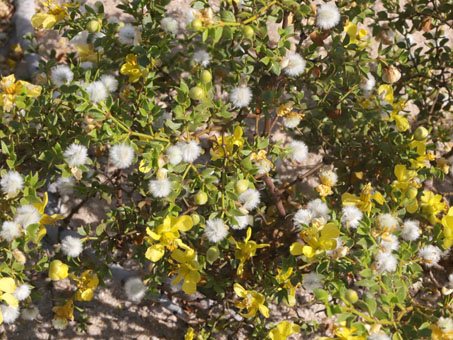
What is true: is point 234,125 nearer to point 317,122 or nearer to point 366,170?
point 317,122

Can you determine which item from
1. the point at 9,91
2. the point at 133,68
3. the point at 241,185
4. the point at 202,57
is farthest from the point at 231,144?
the point at 9,91

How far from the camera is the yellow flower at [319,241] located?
1.55 m

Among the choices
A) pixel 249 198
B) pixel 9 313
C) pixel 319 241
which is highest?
pixel 249 198

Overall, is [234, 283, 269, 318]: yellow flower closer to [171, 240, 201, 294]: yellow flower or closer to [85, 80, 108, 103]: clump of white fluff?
[171, 240, 201, 294]: yellow flower

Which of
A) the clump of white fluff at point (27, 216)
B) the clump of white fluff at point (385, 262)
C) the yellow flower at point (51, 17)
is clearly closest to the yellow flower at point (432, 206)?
the clump of white fluff at point (385, 262)

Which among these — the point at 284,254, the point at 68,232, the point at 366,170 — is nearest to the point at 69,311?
the point at 68,232

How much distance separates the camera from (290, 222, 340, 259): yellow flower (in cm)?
155

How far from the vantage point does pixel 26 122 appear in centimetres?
195

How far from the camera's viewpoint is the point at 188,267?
1701mm

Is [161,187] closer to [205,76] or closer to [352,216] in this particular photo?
[205,76]

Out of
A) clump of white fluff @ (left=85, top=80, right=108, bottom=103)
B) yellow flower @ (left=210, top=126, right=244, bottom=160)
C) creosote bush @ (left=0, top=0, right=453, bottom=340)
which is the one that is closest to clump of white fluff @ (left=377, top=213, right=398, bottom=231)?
creosote bush @ (left=0, top=0, right=453, bottom=340)

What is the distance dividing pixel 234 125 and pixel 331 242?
→ 0.61m

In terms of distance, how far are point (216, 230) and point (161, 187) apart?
23 cm

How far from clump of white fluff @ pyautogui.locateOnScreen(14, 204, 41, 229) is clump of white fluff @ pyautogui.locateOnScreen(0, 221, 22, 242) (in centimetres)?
2
